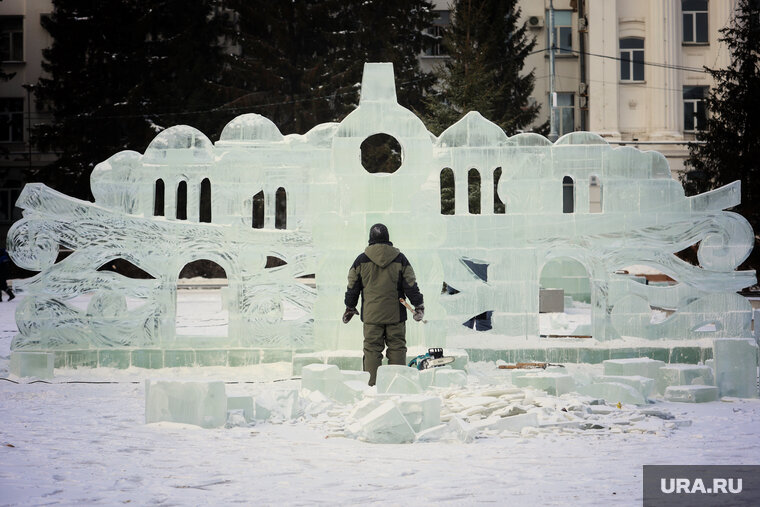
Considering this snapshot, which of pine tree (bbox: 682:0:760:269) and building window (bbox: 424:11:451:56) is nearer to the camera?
pine tree (bbox: 682:0:760:269)

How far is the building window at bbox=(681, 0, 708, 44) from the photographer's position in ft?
107

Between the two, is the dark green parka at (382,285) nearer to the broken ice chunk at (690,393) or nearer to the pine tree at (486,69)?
the broken ice chunk at (690,393)

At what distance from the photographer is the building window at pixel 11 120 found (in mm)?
38062

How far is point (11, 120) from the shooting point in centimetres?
3806

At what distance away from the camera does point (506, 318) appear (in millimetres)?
11547

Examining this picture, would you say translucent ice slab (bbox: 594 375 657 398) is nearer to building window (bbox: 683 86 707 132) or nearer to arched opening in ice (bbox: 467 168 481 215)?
arched opening in ice (bbox: 467 168 481 215)

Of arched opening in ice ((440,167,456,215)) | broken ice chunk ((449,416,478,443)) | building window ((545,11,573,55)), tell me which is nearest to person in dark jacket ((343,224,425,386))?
broken ice chunk ((449,416,478,443))

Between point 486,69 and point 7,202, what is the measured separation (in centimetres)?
1902

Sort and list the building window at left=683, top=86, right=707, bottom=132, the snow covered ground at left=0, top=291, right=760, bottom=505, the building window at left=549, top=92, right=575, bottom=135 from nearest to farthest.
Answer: the snow covered ground at left=0, top=291, right=760, bottom=505, the building window at left=683, top=86, right=707, bottom=132, the building window at left=549, top=92, right=575, bottom=135

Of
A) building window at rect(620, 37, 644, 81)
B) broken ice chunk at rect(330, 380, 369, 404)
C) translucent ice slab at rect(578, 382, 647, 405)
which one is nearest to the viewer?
translucent ice slab at rect(578, 382, 647, 405)

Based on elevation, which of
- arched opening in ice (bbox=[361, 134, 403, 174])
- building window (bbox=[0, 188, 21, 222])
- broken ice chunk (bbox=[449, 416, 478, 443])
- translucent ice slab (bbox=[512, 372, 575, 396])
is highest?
arched opening in ice (bbox=[361, 134, 403, 174])

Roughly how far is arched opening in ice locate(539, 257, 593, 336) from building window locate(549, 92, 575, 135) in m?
→ 14.3

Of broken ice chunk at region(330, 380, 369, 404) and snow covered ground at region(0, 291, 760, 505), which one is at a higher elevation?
broken ice chunk at region(330, 380, 369, 404)

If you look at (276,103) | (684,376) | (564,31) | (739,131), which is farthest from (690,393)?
(564,31)
